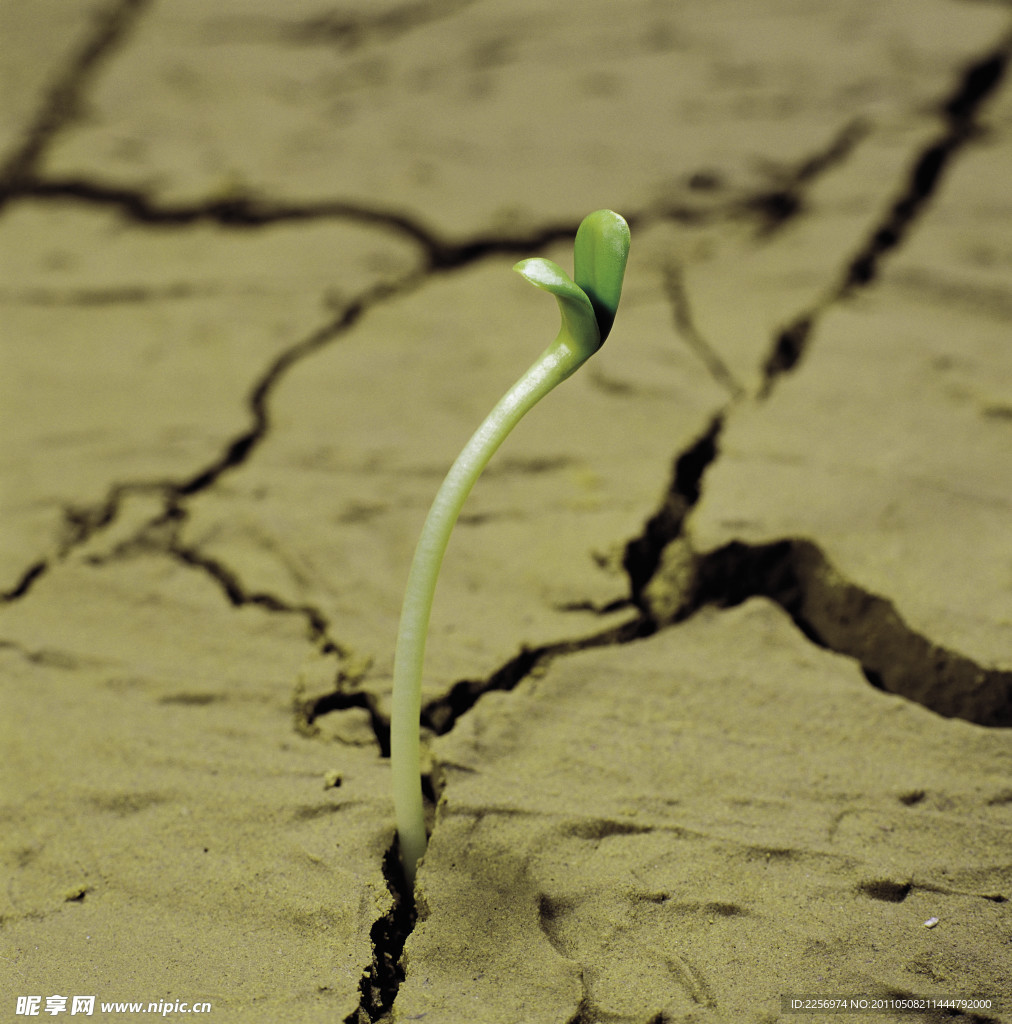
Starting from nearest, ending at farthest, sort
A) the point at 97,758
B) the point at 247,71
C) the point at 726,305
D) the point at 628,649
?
the point at 97,758 → the point at 628,649 → the point at 726,305 → the point at 247,71

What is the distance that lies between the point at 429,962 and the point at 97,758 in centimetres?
→ 61

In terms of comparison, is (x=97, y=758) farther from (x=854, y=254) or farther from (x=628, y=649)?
(x=854, y=254)

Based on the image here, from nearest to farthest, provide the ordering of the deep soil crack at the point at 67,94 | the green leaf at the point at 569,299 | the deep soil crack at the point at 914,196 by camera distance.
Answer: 1. the green leaf at the point at 569,299
2. the deep soil crack at the point at 914,196
3. the deep soil crack at the point at 67,94

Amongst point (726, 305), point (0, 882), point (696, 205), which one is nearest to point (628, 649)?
point (0, 882)

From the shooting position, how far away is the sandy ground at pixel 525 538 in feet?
3.58

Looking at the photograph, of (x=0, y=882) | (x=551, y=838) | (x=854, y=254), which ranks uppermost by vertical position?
(x=854, y=254)

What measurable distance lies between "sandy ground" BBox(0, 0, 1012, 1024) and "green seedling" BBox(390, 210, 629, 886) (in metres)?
0.25

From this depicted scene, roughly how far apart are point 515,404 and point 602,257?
0.57 ft

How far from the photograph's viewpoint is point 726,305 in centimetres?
226

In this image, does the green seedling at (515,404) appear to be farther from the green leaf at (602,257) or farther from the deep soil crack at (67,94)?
the deep soil crack at (67,94)

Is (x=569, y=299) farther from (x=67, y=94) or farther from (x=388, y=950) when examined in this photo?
(x=67, y=94)

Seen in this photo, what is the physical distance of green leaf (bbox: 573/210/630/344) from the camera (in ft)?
2.78

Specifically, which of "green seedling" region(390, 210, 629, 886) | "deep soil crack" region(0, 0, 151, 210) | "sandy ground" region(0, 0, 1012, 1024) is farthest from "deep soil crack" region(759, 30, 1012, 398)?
"deep soil crack" region(0, 0, 151, 210)

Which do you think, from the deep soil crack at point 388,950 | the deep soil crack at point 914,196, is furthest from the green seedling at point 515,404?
the deep soil crack at point 914,196
